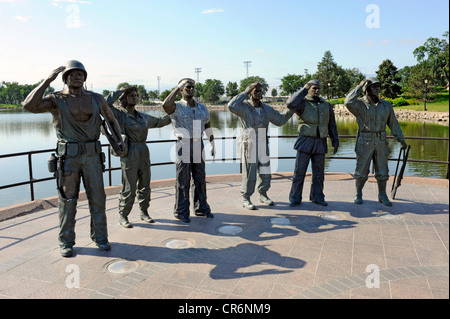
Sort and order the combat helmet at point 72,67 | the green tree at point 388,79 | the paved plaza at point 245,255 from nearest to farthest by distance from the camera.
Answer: the paved plaza at point 245,255 → the combat helmet at point 72,67 → the green tree at point 388,79

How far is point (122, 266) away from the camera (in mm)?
3885

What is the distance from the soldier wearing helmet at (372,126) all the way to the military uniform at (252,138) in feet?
3.88

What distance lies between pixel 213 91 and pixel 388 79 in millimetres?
73661

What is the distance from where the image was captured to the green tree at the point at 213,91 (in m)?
123

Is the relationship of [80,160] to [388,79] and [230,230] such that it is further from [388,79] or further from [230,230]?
[388,79]

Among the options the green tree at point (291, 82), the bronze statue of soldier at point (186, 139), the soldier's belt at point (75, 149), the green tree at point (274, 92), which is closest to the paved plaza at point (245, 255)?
the bronze statue of soldier at point (186, 139)

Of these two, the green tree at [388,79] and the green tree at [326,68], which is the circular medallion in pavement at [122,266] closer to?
the green tree at [388,79]

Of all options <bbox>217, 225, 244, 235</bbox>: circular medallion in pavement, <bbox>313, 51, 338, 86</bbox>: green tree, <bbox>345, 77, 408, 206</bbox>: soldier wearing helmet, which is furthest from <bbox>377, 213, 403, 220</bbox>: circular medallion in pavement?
<bbox>313, 51, 338, 86</bbox>: green tree

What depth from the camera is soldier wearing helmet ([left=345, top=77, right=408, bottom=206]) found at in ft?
19.4

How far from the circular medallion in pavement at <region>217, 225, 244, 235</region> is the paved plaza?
1cm

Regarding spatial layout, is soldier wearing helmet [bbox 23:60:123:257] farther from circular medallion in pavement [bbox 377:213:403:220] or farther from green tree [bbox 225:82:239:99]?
green tree [bbox 225:82:239:99]

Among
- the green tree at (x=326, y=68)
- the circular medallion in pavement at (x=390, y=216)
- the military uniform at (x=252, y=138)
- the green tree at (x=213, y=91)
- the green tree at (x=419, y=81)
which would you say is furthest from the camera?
the green tree at (x=213, y=91)

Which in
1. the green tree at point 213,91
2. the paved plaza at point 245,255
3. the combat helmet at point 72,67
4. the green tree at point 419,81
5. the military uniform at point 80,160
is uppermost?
the green tree at point 213,91

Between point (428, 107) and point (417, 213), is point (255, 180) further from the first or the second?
point (428, 107)
